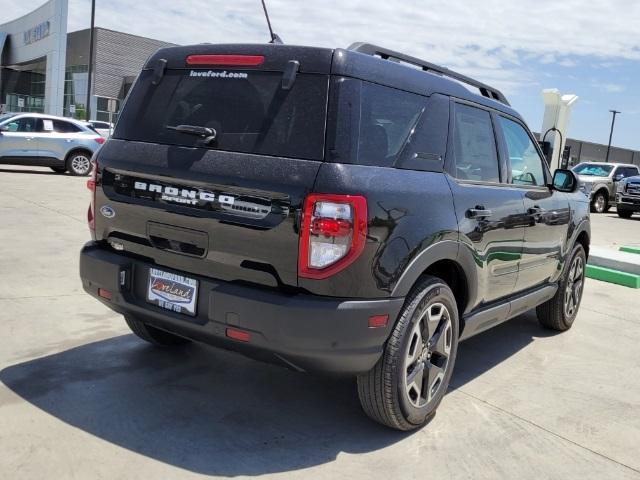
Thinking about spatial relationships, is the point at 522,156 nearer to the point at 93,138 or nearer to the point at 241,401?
the point at 241,401

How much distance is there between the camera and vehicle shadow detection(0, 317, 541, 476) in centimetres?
298

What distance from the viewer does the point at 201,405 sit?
3449mm

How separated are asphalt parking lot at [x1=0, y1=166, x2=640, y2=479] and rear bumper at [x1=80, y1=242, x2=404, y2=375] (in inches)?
19.0

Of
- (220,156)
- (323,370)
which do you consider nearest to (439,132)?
(220,156)

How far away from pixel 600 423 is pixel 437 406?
1019mm

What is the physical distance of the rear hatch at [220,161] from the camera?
9.36ft

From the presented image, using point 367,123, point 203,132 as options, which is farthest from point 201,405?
point 367,123

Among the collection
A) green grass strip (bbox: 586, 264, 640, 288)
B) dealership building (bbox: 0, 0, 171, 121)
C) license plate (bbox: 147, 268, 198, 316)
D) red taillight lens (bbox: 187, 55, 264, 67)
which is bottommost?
green grass strip (bbox: 586, 264, 640, 288)

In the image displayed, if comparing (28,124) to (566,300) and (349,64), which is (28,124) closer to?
(566,300)

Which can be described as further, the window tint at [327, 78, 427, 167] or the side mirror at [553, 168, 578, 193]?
the side mirror at [553, 168, 578, 193]

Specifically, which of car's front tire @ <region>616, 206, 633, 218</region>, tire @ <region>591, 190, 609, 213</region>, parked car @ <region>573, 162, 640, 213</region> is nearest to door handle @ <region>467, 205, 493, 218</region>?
car's front tire @ <region>616, 206, 633, 218</region>

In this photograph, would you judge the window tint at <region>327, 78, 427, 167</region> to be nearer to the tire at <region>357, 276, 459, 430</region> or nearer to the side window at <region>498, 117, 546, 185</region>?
the tire at <region>357, 276, 459, 430</region>

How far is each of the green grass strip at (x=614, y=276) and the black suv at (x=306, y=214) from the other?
5019 mm

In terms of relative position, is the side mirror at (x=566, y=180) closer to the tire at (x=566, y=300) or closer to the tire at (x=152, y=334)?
the tire at (x=566, y=300)
